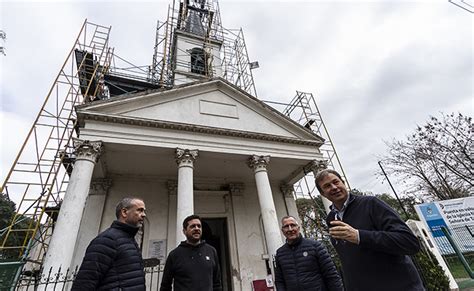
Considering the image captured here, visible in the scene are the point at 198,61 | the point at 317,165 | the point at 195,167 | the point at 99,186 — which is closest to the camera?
the point at 99,186

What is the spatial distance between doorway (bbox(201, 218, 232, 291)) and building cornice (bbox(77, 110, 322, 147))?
443cm

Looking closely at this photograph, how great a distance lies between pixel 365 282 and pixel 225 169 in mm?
8897

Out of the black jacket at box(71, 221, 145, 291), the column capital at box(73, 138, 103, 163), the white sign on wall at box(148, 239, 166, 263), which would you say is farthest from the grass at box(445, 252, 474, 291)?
the column capital at box(73, 138, 103, 163)

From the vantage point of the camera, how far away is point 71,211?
5.79 metres

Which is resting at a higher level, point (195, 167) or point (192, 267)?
point (195, 167)

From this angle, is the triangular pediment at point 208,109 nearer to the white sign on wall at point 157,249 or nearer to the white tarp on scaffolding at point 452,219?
the white tarp on scaffolding at point 452,219

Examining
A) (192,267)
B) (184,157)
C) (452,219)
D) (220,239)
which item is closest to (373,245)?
(192,267)

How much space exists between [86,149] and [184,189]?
3088mm

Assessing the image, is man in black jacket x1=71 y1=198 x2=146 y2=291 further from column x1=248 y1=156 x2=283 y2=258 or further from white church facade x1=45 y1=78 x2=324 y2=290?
Result: column x1=248 y1=156 x2=283 y2=258

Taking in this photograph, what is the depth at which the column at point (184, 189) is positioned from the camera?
6.61m

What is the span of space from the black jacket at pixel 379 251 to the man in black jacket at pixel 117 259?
78.8 inches

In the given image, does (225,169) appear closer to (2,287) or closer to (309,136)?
(309,136)

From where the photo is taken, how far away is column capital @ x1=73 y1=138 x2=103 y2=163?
6605mm

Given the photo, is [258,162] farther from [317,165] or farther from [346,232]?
[346,232]
